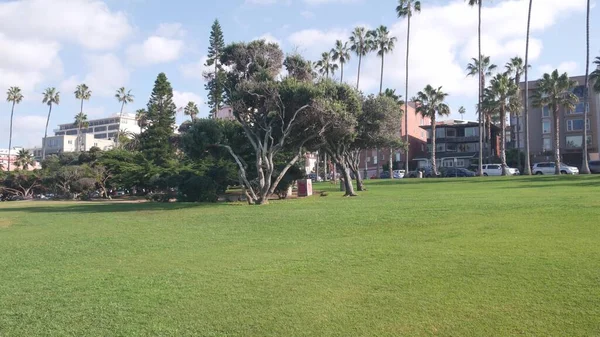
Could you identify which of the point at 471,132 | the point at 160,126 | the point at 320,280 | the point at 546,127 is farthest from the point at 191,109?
the point at 320,280

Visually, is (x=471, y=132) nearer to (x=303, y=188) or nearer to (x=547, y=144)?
(x=547, y=144)

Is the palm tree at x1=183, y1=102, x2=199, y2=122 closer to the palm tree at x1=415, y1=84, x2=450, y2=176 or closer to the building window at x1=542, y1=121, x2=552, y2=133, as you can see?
the palm tree at x1=415, y1=84, x2=450, y2=176

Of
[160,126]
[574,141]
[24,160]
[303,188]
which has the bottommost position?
[303,188]

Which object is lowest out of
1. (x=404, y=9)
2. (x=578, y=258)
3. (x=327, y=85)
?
(x=578, y=258)

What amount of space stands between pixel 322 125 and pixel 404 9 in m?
45.1

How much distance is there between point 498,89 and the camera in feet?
205

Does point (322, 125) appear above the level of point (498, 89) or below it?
below

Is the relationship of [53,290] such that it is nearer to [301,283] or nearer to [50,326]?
[50,326]

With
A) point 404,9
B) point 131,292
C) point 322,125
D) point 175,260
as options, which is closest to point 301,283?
point 131,292

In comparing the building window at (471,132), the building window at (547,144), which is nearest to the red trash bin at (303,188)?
the building window at (547,144)

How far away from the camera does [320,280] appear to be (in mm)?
9102

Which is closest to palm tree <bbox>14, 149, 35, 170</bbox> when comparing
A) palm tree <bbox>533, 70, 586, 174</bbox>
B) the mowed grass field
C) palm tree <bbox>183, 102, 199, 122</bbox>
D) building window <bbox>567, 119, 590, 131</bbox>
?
palm tree <bbox>183, 102, 199, 122</bbox>

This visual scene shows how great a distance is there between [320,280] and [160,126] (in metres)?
54.0

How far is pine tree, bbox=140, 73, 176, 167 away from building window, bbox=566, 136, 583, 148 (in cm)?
5933
